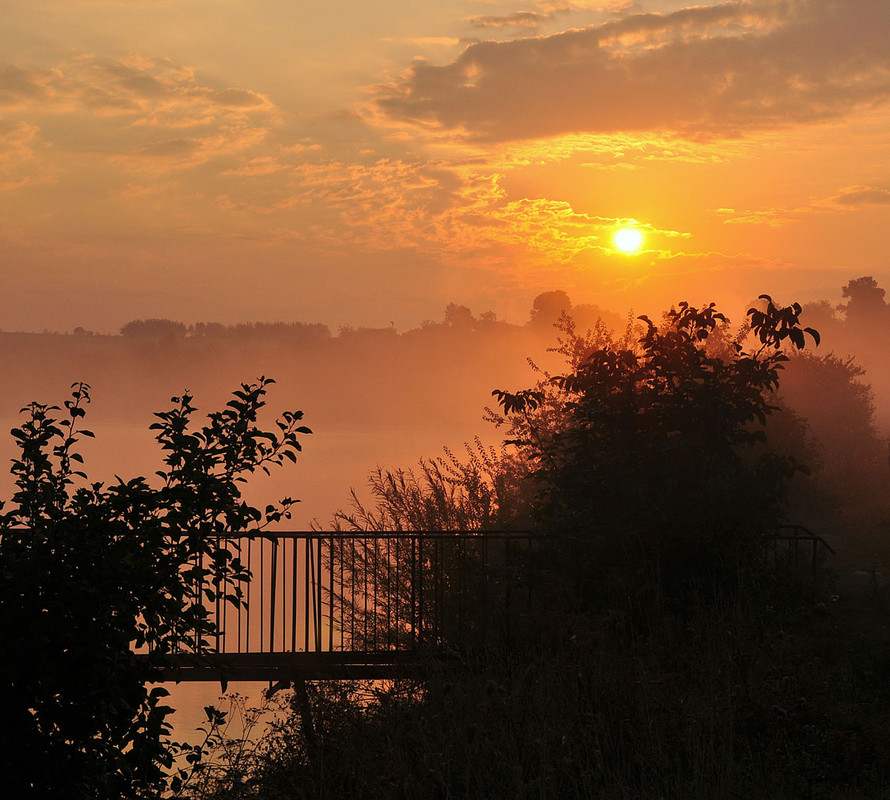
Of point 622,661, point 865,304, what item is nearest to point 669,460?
point 622,661

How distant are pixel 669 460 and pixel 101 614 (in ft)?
24.9

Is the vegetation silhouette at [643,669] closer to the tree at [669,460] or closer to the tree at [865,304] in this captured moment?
the tree at [669,460]

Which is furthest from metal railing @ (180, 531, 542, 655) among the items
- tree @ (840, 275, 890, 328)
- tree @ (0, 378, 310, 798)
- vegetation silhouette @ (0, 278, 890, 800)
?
tree @ (840, 275, 890, 328)

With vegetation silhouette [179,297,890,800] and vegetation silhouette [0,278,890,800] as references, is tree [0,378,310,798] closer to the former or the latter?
vegetation silhouette [0,278,890,800]

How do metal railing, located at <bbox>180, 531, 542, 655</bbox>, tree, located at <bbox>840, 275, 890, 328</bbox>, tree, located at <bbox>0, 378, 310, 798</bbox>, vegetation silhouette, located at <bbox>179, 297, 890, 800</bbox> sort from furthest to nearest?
tree, located at <bbox>840, 275, 890, 328</bbox>
metal railing, located at <bbox>180, 531, 542, 655</bbox>
vegetation silhouette, located at <bbox>179, 297, 890, 800</bbox>
tree, located at <bbox>0, 378, 310, 798</bbox>

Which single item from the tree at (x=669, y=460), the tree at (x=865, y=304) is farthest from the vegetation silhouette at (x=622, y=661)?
the tree at (x=865, y=304)

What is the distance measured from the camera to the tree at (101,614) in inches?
250

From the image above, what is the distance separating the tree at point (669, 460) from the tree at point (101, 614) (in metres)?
6.05

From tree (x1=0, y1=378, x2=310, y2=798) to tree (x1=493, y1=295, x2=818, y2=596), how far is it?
6.05 meters

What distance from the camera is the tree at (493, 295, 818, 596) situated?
474 inches

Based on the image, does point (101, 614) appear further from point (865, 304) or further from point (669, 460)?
point (865, 304)

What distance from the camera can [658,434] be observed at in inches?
488

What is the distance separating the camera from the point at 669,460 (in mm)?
12234

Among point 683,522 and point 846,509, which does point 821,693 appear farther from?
point 846,509
